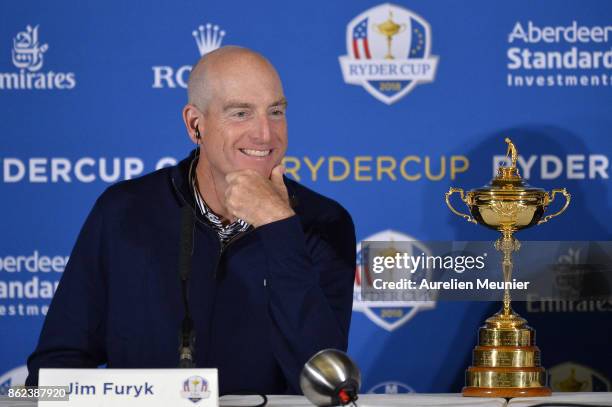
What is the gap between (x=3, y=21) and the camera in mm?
4012

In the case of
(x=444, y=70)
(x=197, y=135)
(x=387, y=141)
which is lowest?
(x=197, y=135)

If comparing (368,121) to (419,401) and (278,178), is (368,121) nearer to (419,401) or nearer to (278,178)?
(278,178)

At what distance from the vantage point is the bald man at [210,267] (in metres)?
2.65

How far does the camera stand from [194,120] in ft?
9.29

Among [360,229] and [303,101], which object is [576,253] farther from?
[303,101]

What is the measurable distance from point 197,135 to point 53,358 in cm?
69

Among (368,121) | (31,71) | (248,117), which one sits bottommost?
(248,117)

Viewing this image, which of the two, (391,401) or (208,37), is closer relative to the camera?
(391,401)

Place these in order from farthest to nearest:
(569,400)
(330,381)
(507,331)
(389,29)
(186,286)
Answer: (389,29)
(507,331)
(186,286)
(569,400)
(330,381)

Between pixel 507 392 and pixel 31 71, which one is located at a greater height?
pixel 31 71

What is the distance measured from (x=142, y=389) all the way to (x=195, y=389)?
3.9 inches

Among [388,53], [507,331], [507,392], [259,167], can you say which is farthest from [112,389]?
[388,53]

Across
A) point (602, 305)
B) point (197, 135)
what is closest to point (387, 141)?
point (602, 305)

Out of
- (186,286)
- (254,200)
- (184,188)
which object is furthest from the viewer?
(184,188)
